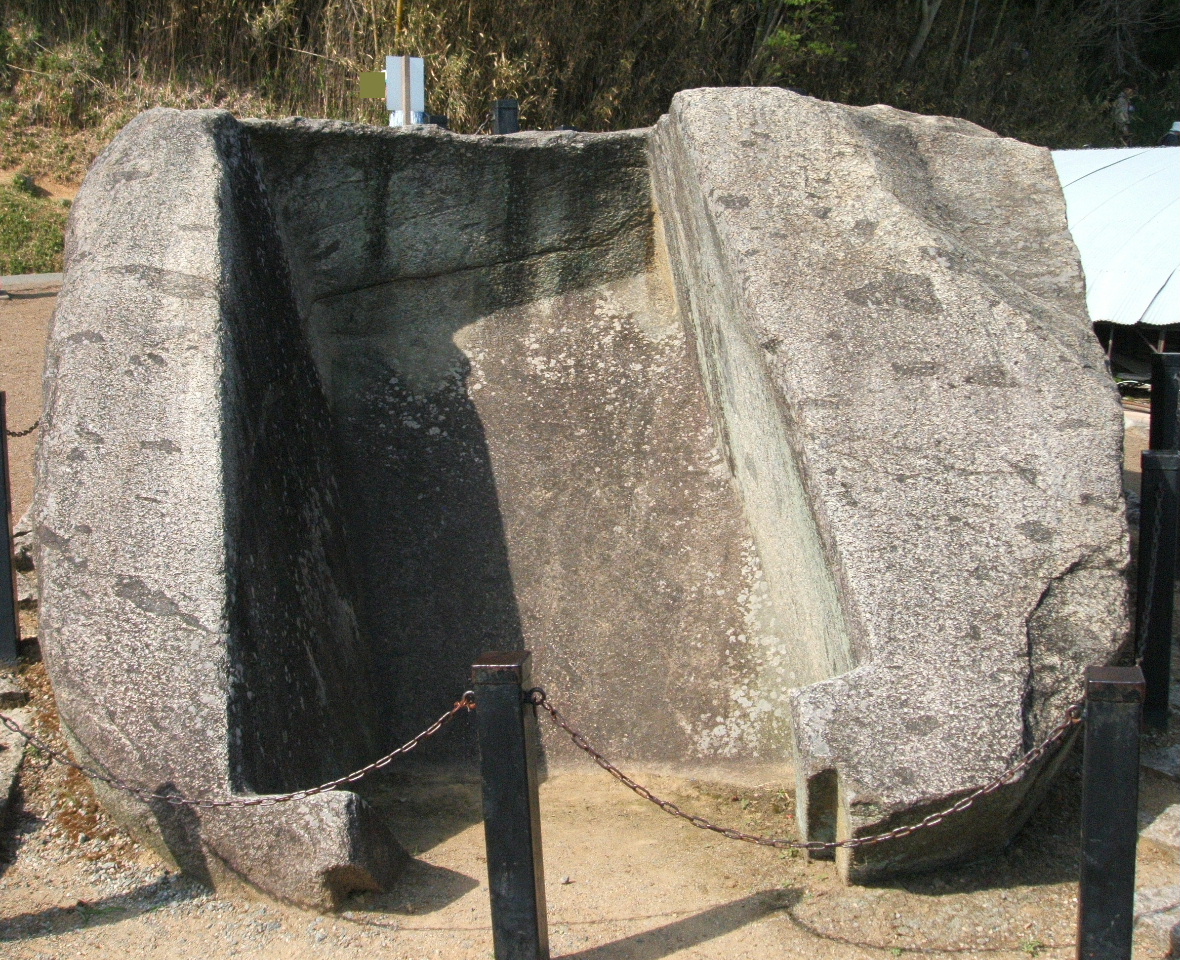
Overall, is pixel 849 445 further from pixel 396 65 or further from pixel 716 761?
pixel 396 65

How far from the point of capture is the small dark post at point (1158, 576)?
12.0 feet

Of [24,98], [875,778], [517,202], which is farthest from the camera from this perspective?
[24,98]

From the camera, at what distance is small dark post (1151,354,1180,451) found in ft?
16.1

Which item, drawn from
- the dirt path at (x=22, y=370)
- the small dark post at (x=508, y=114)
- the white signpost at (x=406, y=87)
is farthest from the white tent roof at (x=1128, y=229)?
the dirt path at (x=22, y=370)

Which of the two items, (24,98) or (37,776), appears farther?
(24,98)

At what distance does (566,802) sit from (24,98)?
1067 cm

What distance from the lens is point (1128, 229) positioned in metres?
10.9

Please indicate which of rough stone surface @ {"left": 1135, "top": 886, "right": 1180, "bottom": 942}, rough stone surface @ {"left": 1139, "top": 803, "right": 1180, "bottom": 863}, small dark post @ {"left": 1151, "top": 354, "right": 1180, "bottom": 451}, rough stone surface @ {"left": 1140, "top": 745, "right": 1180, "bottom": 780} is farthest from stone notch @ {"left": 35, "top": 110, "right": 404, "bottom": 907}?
Result: small dark post @ {"left": 1151, "top": 354, "right": 1180, "bottom": 451}

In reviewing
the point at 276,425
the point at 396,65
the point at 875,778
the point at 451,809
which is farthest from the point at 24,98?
the point at 875,778

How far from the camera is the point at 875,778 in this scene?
2.57 metres

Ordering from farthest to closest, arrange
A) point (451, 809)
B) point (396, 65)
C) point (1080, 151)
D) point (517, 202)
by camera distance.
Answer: point (1080, 151) → point (396, 65) → point (517, 202) → point (451, 809)

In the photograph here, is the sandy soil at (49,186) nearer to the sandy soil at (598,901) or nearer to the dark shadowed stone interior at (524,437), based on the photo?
the dark shadowed stone interior at (524,437)

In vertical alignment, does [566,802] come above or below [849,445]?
below

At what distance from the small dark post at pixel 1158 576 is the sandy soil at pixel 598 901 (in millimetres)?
593
